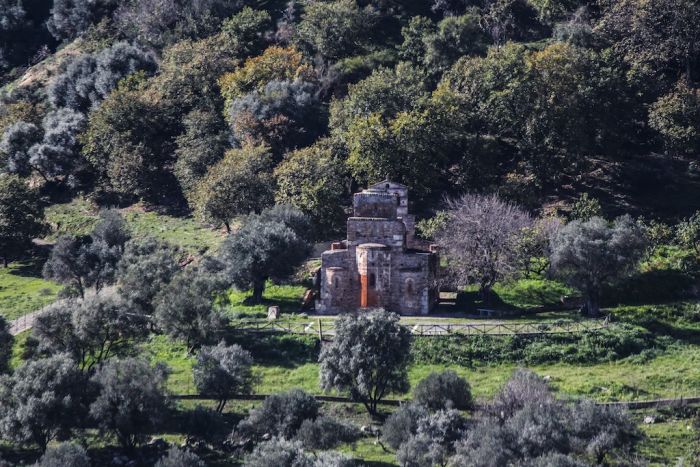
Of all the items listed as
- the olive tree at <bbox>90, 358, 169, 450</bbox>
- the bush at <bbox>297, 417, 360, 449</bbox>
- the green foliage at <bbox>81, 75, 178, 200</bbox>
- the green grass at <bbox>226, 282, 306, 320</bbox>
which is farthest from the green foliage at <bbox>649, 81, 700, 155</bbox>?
the olive tree at <bbox>90, 358, 169, 450</bbox>

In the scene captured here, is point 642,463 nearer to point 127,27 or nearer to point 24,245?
point 24,245

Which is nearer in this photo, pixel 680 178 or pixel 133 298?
pixel 133 298

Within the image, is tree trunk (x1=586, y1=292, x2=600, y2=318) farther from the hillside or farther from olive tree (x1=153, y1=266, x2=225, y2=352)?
olive tree (x1=153, y1=266, x2=225, y2=352)

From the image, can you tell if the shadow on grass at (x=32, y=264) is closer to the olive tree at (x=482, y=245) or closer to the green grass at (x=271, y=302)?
the green grass at (x=271, y=302)

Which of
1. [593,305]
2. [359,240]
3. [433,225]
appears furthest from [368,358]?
[433,225]

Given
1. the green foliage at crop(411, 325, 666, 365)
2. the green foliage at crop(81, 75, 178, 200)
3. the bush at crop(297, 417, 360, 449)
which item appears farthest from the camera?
the green foliage at crop(81, 75, 178, 200)

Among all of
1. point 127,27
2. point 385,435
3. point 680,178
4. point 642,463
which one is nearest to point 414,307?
point 385,435
